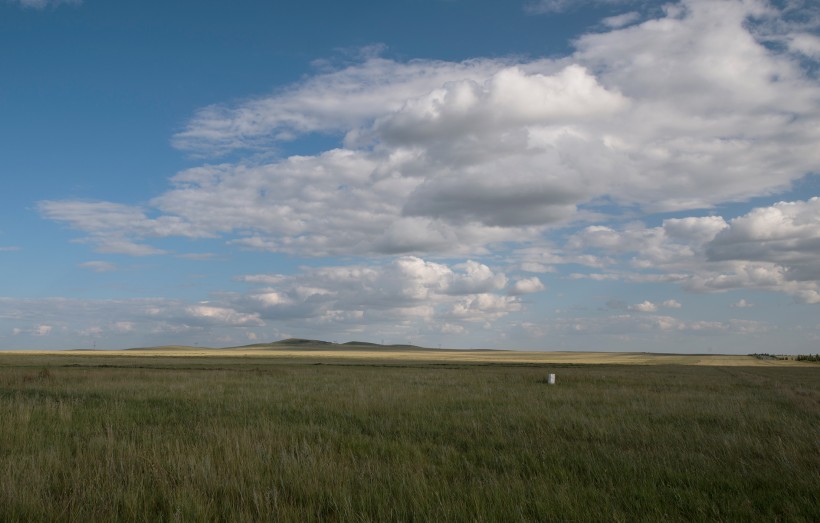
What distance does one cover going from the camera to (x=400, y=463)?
9305mm

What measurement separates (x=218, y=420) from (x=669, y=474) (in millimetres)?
9612

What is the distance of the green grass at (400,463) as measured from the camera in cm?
686

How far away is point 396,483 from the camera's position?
7906mm

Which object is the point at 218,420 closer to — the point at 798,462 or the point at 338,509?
the point at 338,509

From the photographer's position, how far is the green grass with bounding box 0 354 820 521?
22.5ft

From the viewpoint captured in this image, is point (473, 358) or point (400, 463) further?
point (473, 358)

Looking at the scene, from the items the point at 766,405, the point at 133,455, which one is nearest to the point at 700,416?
the point at 766,405

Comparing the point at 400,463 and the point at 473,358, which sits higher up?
the point at 400,463

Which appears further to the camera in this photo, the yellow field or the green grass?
the yellow field

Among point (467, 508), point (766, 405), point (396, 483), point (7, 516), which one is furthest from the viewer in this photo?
point (766, 405)

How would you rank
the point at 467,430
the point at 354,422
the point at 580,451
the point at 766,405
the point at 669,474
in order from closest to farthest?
the point at 669,474 → the point at 580,451 → the point at 467,430 → the point at 354,422 → the point at 766,405

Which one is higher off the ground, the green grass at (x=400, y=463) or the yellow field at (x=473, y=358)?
the green grass at (x=400, y=463)

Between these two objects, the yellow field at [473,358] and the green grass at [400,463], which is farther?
the yellow field at [473,358]

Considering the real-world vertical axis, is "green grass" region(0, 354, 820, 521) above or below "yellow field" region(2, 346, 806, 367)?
above
